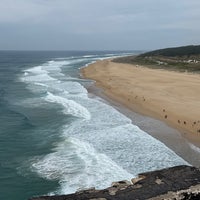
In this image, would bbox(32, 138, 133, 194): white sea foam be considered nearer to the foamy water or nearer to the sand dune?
the foamy water

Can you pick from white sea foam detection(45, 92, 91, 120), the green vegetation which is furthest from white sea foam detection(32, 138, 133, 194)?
the green vegetation

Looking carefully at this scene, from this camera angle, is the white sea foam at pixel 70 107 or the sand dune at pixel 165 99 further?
the white sea foam at pixel 70 107

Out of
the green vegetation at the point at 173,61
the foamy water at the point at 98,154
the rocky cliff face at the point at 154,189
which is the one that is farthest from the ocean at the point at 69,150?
the green vegetation at the point at 173,61

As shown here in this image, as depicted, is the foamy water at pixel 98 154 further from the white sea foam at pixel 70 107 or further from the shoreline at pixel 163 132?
the shoreline at pixel 163 132

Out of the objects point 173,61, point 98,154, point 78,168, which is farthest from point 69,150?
point 173,61

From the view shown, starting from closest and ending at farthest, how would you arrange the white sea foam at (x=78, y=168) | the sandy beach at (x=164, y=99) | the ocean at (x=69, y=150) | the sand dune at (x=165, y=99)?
the white sea foam at (x=78, y=168)
the ocean at (x=69, y=150)
the sandy beach at (x=164, y=99)
the sand dune at (x=165, y=99)

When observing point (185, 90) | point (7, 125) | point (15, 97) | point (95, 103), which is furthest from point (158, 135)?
point (15, 97)

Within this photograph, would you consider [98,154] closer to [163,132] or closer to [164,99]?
[163,132]
